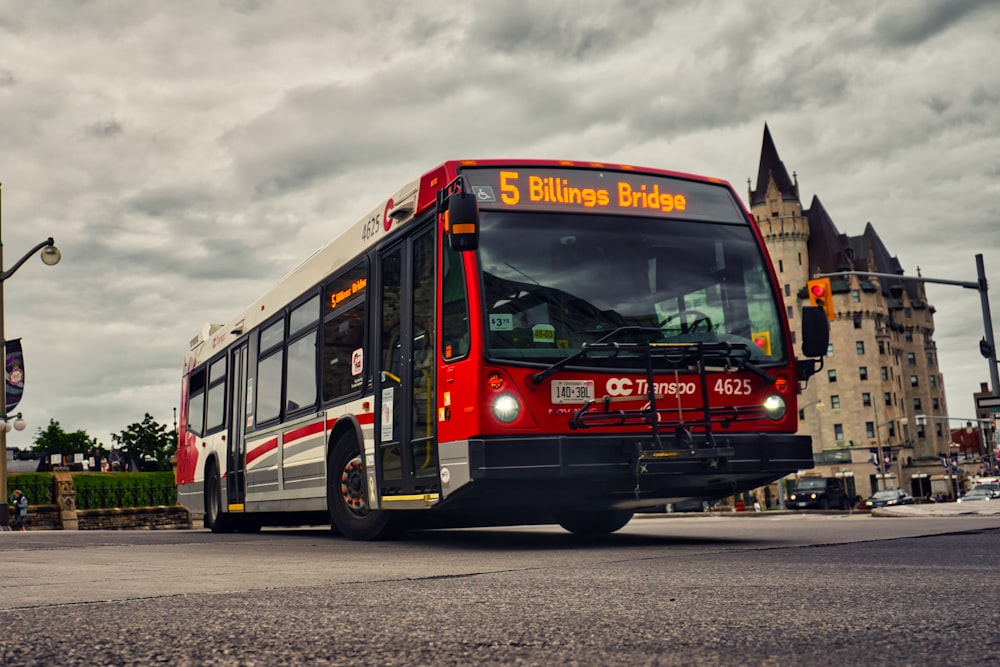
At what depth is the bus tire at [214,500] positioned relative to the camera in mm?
16672

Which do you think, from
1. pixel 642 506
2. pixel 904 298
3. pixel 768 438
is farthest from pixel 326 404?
pixel 904 298

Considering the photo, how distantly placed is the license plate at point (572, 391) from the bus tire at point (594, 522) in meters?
4.02

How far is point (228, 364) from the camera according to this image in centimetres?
1617

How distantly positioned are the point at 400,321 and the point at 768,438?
3.39 metres

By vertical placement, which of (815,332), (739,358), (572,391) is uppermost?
(815,332)

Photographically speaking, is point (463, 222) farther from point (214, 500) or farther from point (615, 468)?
point (214, 500)

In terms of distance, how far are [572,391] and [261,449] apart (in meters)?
6.28

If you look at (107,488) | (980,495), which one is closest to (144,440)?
(107,488)

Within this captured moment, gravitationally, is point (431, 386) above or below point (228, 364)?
below

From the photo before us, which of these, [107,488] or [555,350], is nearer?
[555,350]

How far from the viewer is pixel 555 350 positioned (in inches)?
359

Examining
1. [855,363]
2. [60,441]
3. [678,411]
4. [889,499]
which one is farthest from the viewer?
[60,441]

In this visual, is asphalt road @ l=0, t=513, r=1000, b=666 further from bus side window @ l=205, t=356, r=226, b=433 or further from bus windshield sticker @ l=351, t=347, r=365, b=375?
bus side window @ l=205, t=356, r=226, b=433

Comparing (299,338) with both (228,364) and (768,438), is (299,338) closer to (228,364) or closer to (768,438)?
(228,364)
